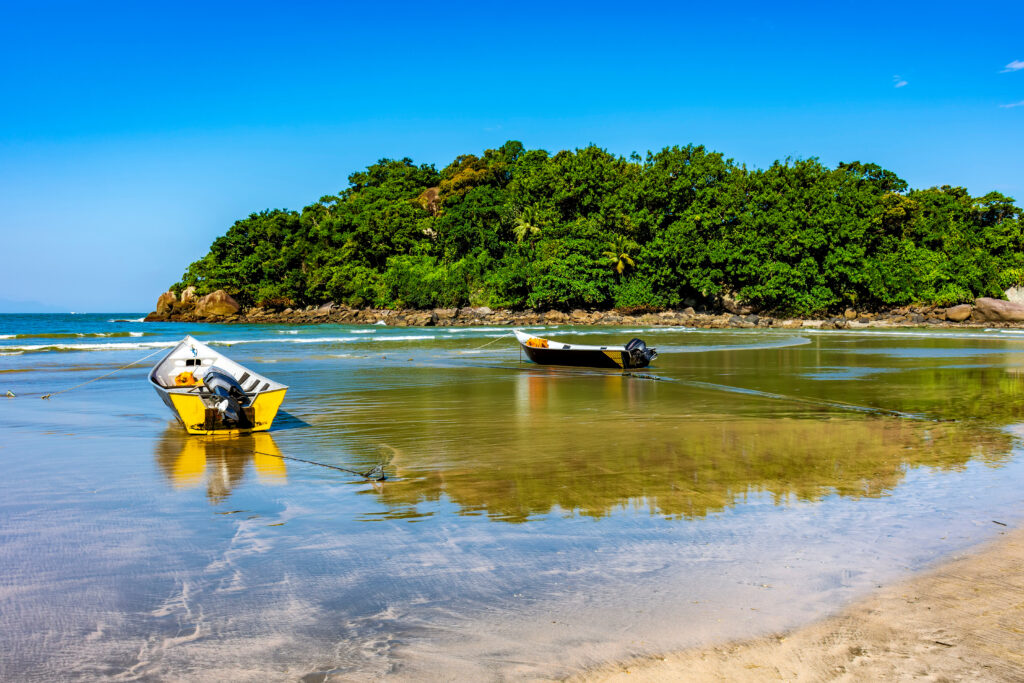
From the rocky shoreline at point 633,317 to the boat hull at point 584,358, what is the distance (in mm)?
36328

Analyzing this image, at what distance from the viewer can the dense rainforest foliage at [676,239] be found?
63.0 m

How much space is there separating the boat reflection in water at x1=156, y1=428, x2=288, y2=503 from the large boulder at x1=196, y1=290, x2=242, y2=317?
83.1 m

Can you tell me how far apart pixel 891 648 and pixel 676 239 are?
6404 cm

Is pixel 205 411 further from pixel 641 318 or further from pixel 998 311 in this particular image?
pixel 998 311

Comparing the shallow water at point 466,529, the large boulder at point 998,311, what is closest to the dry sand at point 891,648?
the shallow water at point 466,529

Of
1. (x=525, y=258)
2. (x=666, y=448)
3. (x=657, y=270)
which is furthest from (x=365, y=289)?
(x=666, y=448)

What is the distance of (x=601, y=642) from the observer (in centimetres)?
378

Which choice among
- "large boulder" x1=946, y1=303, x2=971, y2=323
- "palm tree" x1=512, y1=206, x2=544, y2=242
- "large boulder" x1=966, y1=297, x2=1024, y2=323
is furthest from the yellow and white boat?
"large boulder" x1=966, y1=297, x2=1024, y2=323

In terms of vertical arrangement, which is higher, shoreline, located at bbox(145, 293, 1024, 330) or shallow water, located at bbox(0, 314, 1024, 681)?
shoreline, located at bbox(145, 293, 1024, 330)

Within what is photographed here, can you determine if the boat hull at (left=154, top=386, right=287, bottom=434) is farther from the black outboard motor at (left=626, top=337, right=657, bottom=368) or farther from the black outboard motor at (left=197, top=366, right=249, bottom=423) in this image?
the black outboard motor at (left=626, top=337, right=657, bottom=368)

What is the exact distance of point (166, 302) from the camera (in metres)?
101

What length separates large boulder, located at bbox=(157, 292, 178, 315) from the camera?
99.8 m

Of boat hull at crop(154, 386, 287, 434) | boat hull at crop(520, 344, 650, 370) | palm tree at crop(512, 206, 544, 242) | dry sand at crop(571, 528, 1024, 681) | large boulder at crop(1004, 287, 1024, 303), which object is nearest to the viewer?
dry sand at crop(571, 528, 1024, 681)

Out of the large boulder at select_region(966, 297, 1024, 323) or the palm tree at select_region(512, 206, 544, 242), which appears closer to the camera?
the large boulder at select_region(966, 297, 1024, 323)
